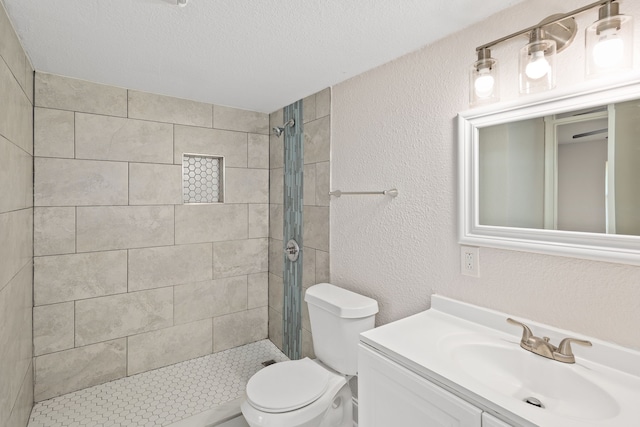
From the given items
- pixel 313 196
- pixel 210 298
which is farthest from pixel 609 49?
pixel 210 298

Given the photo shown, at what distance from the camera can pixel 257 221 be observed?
294 cm

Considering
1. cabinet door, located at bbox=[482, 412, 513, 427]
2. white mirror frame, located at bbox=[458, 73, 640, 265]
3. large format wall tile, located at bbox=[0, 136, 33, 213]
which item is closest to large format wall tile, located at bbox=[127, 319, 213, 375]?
large format wall tile, located at bbox=[0, 136, 33, 213]

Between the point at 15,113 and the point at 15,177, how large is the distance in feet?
1.00

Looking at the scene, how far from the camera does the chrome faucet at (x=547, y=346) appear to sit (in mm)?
1093

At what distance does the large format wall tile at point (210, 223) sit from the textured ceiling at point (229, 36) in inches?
37.7

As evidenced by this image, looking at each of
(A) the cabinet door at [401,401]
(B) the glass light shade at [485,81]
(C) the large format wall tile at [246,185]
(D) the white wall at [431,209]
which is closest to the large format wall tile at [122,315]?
(C) the large format wall tile at [246,185]

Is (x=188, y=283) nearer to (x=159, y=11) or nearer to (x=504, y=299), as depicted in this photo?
(x=159, y=11)

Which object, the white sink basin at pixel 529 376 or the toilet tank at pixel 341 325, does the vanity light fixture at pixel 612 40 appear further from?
the toilet tank at pixel 341 325

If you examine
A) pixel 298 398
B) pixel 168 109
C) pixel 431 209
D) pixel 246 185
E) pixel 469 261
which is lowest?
pixel 298 398

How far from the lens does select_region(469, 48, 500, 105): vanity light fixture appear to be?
1328 millimetres

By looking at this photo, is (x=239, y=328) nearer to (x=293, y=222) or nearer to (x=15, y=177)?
(x=293, y=222)

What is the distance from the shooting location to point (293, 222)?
2.64m

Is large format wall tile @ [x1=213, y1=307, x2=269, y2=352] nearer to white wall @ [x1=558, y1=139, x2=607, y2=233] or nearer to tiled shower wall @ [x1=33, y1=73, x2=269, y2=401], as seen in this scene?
tiled shower wall @ [x1=33, y1=73, x2=269, y2=401]

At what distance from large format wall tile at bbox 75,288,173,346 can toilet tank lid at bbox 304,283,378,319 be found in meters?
1.26
